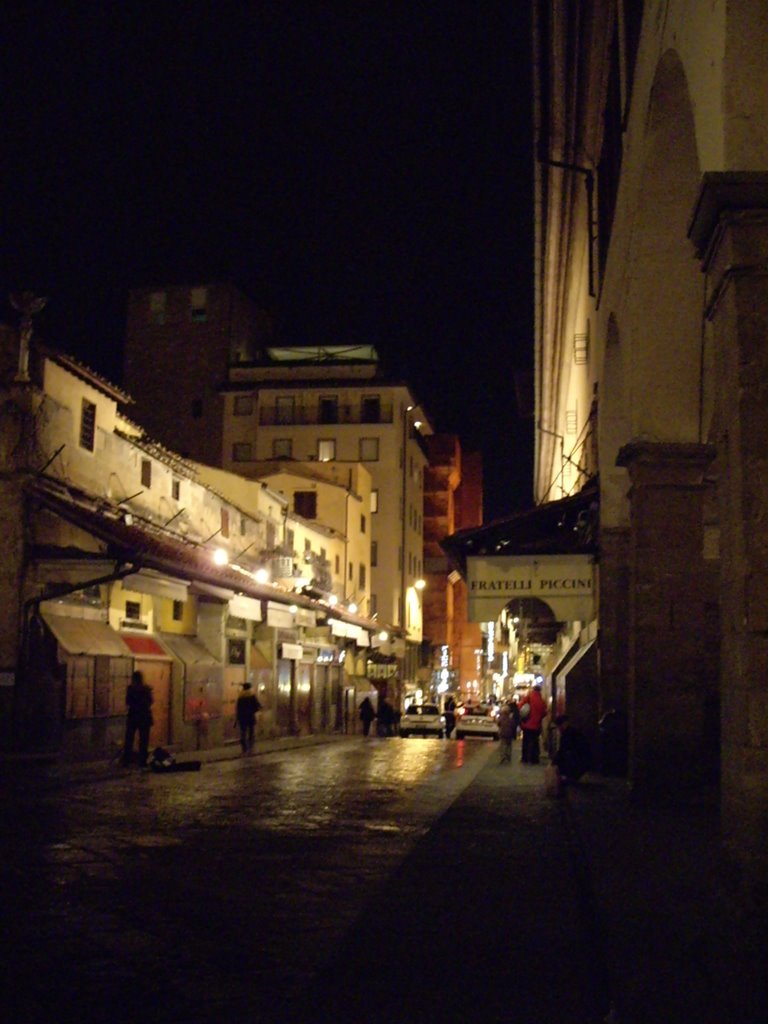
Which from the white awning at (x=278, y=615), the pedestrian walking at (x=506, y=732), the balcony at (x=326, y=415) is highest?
the balcony at (x=326, y=415)

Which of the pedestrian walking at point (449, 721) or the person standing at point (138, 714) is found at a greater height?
the person standing at point (138, 714)

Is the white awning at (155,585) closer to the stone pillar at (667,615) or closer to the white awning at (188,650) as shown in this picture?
the white awning at (188,650)

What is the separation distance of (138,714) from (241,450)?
4788 cm

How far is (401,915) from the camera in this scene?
8.11 meters

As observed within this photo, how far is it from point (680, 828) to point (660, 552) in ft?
11.0

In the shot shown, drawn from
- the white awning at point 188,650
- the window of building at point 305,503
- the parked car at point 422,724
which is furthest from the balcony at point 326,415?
the white awning at point 188,650

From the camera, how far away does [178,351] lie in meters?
66.3

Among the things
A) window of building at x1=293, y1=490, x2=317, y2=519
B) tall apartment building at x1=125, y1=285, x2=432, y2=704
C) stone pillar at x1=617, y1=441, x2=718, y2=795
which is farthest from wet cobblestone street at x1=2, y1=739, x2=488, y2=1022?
tall apartment building at x1=125, y1=285, x2=432, y2=704

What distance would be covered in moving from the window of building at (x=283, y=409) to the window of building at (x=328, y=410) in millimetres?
1938

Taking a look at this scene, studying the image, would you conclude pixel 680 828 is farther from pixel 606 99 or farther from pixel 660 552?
pixel 606 99

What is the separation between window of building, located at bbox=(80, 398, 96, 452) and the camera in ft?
81.3

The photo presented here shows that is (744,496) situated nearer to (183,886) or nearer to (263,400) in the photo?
(183,886)

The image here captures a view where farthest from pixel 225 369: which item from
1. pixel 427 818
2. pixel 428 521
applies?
pixel 427 818

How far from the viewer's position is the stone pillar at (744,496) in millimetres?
6637
